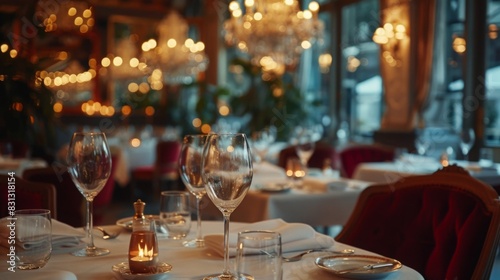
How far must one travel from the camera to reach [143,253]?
1318mm

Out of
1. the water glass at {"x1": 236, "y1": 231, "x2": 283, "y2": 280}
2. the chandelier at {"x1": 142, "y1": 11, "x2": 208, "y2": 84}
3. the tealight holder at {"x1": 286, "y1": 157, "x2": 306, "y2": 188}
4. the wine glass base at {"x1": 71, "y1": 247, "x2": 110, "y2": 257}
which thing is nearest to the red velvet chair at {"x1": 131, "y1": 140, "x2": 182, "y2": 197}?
the chandelier at {"x1": 142, "y1": 11, "x2": 208, "y2": 84}

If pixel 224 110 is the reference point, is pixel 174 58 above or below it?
above

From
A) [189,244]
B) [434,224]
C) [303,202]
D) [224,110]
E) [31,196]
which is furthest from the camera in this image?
[224,110]

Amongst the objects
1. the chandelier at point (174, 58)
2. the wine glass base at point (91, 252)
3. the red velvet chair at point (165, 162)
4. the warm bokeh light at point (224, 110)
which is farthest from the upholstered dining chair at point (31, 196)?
the warm bokeh light at point (224, 110)

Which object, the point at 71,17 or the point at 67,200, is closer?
the point at 67,200

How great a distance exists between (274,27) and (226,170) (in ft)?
19.4

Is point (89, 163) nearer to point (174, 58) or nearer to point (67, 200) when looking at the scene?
point (67, 200)

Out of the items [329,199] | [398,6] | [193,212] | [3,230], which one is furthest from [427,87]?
[3,230]

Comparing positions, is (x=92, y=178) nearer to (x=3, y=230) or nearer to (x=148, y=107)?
(x=3, y=230)

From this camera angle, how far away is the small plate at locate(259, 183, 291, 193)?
3238 mm

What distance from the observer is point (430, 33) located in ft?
24.2

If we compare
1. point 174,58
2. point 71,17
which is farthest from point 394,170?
point 71,17

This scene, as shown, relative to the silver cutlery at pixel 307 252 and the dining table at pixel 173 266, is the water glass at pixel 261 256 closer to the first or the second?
the dining table at pixel 173 266

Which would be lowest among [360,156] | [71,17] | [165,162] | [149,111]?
[165,162]
